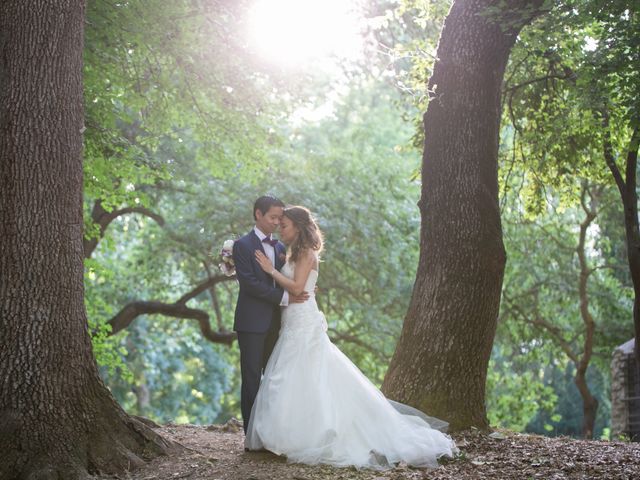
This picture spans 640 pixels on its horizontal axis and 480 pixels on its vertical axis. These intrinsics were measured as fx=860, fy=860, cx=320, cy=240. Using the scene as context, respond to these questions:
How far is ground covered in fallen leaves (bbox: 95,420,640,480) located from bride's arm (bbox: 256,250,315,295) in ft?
4.83

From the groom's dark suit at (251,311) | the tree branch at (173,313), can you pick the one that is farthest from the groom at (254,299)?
the tree branch at (173,313)

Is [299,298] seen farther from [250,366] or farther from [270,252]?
[250,366]

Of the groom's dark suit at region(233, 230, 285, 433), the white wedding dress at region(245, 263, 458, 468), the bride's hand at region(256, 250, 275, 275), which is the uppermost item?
the bride's hand at region(256, 250, 275, 275)

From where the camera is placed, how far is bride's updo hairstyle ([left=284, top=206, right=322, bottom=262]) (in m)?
7.73

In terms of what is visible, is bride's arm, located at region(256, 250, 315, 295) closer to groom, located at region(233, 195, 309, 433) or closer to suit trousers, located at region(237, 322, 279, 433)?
groom, located at region(233, 195, 309, 433)

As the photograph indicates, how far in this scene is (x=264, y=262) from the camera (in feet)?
25.3

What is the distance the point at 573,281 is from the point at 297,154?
7.11 metres

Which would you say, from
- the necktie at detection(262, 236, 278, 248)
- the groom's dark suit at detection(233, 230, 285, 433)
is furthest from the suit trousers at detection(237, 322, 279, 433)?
the necktie at detection(262, 236, 278, 248)

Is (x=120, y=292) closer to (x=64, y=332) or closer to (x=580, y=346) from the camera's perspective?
(x=580, y=346)

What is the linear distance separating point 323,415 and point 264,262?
1.47m

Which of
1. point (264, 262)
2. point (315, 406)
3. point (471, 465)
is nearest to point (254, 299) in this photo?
point (264, 262)

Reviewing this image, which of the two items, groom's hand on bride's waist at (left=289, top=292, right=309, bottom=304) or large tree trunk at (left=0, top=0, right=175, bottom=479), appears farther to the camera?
groom's hand on bride's waist at (left=289, top=292, right=309, bottom=304)

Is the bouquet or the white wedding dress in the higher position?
the bouquet

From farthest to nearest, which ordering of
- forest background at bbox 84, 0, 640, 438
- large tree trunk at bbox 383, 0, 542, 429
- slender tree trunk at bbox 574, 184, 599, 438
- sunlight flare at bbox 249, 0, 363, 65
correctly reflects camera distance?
slender tree trunk at bbox 574, 184, 599, 438 → sunlight flare at bbox 249, 0, 363, 65 → forest background at bbox 84, 0, 640, 438 → large tree trunk at bbox 383, 0, 542, 429
